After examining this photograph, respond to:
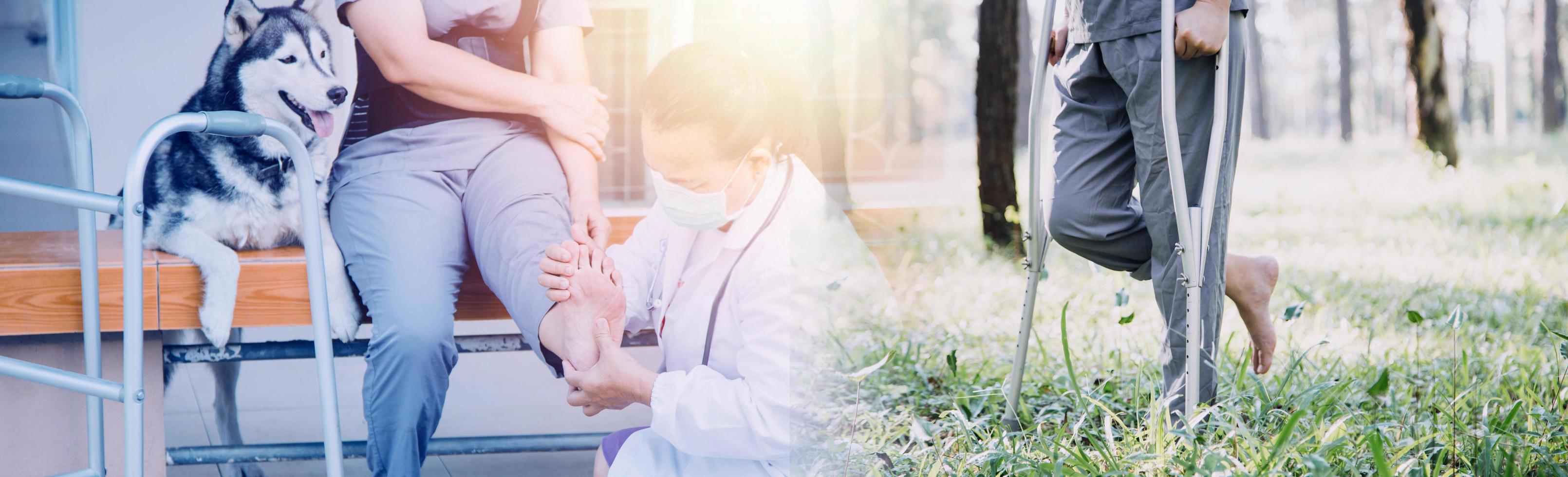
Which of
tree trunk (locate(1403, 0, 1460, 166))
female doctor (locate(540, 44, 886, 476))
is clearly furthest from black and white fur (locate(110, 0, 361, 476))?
tree trunk (locate(1403, 0, 1460, 166))

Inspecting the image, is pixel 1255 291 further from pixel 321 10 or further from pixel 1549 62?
pixel 1549 62

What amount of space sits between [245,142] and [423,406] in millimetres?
655

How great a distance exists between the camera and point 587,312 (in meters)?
1.95

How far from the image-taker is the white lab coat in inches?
Result: 72.4

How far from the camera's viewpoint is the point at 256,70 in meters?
2.01

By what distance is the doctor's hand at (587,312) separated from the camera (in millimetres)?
1942

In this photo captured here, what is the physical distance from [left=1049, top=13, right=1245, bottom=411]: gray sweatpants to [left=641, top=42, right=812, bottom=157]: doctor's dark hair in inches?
26.3

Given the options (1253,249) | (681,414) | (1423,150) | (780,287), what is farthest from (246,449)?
(1423,150)

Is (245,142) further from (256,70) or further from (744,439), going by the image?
(744,439)

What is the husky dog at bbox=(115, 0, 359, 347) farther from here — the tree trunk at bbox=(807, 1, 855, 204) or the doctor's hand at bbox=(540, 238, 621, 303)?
the tree trunk at bbox=(807, 1, 855, 204)

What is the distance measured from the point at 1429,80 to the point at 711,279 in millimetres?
9847

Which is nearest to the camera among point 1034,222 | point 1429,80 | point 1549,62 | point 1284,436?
point 1284,436

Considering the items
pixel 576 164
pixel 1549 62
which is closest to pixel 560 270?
pixel 576 164

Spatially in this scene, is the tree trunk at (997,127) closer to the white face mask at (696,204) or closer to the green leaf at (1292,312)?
the green leaf at (1292,312)
